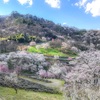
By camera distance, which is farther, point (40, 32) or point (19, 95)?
point (40, 32)

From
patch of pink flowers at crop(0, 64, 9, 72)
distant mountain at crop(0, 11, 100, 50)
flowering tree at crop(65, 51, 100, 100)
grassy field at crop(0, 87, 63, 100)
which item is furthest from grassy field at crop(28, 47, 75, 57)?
grassy field at crop(0, 87, 63, 100)

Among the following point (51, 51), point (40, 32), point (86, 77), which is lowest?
point (86, 77)

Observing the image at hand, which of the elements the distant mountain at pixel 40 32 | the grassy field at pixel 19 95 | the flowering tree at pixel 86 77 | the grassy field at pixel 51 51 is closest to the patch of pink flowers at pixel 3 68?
the grassy field at pixel 19 95

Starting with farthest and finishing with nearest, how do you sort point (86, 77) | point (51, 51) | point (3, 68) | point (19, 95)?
point (51, 51) < point (3, 68) < point (19, 95) < point (86, 77)

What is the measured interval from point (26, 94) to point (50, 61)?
137 feet

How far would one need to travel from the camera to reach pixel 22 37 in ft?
378

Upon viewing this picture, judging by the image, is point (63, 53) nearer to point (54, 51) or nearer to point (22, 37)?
point (54, 51)

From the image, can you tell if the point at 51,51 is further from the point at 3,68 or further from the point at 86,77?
the point at 86,77

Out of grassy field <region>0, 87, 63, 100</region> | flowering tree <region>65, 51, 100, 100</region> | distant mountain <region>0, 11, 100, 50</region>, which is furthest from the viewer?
distant mountain <region>0, 11, 100, 50</region>

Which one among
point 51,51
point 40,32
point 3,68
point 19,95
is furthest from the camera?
point 40,32

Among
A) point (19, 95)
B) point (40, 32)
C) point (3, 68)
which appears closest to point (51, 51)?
point (40, 32)

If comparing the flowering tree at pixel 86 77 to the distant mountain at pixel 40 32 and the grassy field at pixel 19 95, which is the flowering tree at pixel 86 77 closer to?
the grassy field at pixel 19 95

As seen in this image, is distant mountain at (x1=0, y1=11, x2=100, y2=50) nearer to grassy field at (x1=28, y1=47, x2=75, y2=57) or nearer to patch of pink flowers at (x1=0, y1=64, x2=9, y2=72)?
grassy field at (x1=28, y1=47, x2=75, y2=57)

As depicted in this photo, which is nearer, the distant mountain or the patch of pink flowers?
the patch of pink flowers
